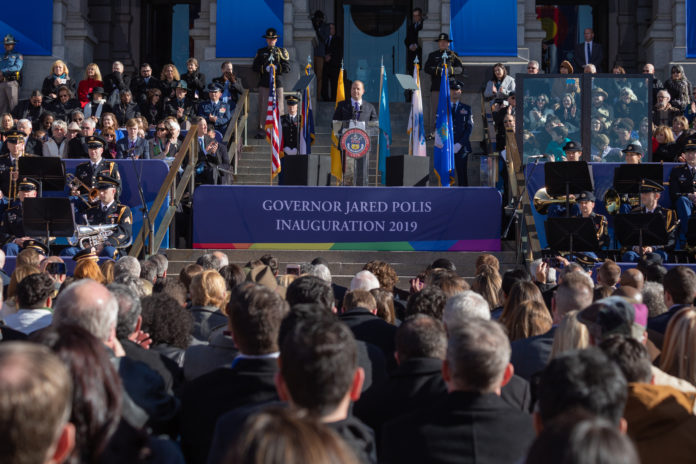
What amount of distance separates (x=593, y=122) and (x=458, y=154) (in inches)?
93.2

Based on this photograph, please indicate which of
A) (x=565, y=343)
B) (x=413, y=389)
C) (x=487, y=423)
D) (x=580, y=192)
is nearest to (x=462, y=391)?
(x=487, y=423)

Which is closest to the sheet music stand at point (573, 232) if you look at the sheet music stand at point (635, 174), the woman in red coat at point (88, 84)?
the sheet music stand at point (635, 174)

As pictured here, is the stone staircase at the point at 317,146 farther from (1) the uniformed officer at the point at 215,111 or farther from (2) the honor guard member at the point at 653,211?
(2) the honor guard member at the point at 653,211

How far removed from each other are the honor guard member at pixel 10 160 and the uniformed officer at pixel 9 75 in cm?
604

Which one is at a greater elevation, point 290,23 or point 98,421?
point 290,23

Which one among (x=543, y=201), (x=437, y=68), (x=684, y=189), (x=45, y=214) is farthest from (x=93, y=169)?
(x=684, y=189)

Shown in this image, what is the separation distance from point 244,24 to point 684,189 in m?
10.7

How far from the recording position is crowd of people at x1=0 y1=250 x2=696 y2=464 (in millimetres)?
2176

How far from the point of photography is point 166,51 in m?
25.2

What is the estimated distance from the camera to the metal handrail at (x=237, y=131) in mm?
17094

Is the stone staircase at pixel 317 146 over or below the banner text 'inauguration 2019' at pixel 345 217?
over

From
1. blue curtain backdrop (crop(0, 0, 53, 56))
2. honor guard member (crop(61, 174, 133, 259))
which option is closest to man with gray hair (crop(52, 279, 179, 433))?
honor guard member (crop(61, 174, 133, 259))

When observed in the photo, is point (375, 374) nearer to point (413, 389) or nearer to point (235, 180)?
point (413, 389)

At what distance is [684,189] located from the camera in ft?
44.0
